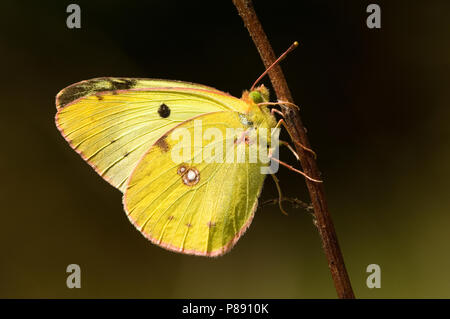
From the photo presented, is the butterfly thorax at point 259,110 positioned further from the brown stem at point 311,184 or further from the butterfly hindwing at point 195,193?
the brown stem at point 311,184

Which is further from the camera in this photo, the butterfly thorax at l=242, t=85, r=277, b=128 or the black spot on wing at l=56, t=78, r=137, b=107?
the black spot on wing at l=56, t=78, r=137, b=107

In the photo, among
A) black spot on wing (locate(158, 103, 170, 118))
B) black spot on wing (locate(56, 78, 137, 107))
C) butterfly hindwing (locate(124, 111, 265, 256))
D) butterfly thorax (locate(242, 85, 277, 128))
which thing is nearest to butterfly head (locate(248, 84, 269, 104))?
butterfly thorax (locate(242, 85, 277, 128))

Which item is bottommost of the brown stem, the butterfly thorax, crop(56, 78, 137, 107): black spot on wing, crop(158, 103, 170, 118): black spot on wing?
the brown stem

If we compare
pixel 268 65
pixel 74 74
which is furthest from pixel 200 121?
pixel 74 74

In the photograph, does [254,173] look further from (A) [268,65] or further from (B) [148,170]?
(A) [268,65]

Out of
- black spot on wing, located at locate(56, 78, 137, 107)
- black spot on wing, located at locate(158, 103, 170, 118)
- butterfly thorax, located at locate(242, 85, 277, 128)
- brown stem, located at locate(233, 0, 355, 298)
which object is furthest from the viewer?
black spot on wing, located at locate(158, 103, 170, 118)

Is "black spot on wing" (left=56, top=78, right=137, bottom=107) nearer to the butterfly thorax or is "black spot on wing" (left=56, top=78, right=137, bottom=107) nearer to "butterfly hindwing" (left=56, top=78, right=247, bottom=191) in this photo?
"butterfly hindwing" (left=56, top=78, right=247, bottom=191)

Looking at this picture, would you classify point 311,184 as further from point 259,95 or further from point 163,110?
point 163,110
